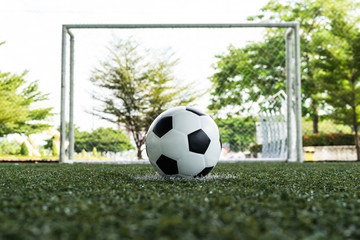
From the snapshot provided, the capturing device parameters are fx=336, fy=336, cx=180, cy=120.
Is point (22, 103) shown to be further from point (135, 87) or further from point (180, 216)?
point (180, 216)

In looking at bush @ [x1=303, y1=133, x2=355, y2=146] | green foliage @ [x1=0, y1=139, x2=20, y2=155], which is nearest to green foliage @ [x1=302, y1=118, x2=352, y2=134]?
bush @ [x1=303, y1=133, x2=355, y2=146]

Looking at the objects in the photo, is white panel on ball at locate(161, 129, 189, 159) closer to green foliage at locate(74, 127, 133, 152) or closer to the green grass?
the green grass

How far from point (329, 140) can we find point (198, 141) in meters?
9.98

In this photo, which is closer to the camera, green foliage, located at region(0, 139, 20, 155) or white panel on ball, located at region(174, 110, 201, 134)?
white panel on ball, located at region(174, 110, 201, 134)

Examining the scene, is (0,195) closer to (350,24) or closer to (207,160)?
(207,160)

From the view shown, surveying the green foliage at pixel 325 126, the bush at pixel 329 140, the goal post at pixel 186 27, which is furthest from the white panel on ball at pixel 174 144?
the green foliage at pixel 325 126

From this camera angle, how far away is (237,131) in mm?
9516

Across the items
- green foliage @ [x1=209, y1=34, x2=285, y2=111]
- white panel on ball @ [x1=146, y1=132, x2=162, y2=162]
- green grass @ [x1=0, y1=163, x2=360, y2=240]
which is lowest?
green grass @ [x1=0, y1=163, x2=360, y2=240]

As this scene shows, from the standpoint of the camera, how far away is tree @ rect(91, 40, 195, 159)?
28.6 ft

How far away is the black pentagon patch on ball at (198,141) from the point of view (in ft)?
8.07

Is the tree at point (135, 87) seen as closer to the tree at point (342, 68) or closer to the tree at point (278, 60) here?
the tree at point (278, 60)

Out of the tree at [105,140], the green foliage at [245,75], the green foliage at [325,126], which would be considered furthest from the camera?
the green foliage at [325,126]

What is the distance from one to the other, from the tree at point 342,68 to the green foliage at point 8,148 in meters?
11.0

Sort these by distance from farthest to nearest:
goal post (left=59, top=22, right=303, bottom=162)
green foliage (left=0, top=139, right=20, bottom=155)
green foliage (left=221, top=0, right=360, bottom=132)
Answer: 1. green foliage (left=0, top=139, right=20, bottom=155)
2. green foliage (left=221, top=0, right=360, bottom=132)
3. goal post (left=59, top=22, right=303, bottom=162)
